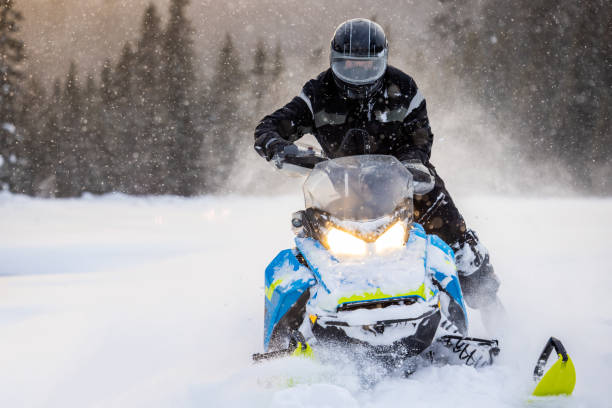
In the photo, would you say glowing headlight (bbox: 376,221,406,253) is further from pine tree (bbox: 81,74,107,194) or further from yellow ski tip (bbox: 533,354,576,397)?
pine tree (bbox: 81,74,107,194)

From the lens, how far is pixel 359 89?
9.52 ft

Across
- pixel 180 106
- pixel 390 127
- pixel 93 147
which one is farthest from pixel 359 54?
pixel 93 147

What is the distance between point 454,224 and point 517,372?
1.11m

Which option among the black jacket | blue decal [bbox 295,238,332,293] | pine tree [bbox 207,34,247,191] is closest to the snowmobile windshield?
blue decal [bbox 295,238,332,293]

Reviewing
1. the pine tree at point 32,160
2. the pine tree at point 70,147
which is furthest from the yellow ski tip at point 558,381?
the pine tree at point 70,147

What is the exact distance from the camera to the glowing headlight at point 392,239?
215 centimetres

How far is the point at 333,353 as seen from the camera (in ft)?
6.77

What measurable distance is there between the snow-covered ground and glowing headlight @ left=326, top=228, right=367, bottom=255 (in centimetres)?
47

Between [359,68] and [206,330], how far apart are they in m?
2.34

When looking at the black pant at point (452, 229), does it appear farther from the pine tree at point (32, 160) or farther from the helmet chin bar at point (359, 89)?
the pine tree at point (32, 160)

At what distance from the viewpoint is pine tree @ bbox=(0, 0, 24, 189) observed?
24.3 m

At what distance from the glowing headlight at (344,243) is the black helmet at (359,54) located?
103 centimetres

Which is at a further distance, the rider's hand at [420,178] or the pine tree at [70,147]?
the pine tree at [70,147]

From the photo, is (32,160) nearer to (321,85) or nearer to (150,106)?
(150,106)
